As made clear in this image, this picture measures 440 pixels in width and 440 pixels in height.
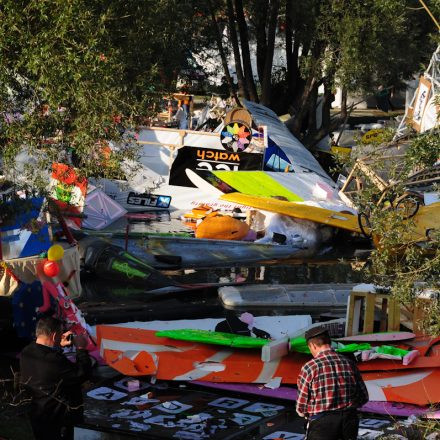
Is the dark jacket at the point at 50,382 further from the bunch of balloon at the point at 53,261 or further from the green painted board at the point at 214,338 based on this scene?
the bunch of balloon at the point at 53,261

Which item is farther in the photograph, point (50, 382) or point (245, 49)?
point (245, 49)

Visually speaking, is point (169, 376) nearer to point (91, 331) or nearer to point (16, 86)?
point (91, 331)

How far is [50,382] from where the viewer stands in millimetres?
6195

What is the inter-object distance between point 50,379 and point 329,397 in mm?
1957

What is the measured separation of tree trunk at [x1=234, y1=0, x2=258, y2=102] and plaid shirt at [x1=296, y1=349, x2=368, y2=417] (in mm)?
21578

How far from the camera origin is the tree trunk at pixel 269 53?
25.5m

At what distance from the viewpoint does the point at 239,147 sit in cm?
2120

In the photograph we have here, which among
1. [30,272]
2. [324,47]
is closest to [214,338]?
[30,272]

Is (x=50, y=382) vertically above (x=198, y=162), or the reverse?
(x=198, y=162)

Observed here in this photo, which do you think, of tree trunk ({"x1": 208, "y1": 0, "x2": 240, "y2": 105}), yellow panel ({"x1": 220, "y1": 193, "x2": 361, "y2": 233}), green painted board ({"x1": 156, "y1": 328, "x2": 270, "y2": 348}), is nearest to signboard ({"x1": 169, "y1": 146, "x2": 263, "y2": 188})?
yellow panel ({"x1": 220, "y1": 193, "x2": 361, "y2": 233})

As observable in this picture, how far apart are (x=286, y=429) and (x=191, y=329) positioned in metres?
2.46

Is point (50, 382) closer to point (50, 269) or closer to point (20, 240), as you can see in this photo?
point (50, 269)

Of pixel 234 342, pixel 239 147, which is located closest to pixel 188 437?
pixel 234 342

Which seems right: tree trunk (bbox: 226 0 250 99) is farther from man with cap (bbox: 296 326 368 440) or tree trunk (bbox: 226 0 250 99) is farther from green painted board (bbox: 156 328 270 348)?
man with cap (bbox: 296 326 368 440)
